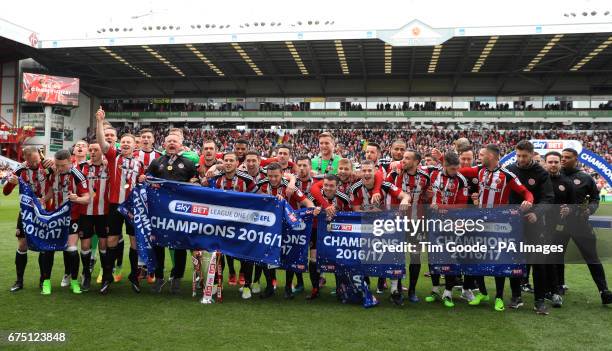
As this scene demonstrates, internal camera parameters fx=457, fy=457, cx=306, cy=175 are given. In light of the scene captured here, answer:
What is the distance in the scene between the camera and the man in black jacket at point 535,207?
562 centimetres

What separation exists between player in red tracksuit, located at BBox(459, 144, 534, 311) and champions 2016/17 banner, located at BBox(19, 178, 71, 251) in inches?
212

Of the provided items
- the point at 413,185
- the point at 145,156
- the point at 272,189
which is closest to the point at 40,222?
the point at 145,156

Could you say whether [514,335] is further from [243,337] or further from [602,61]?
[602,61]

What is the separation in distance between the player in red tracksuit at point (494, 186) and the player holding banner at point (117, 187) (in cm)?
443

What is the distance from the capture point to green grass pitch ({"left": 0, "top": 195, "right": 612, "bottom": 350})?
436 centimetres

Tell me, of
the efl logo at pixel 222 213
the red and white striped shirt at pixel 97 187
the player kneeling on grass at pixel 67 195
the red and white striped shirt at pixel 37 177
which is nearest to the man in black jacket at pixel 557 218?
the efl logo at pixel 222 213

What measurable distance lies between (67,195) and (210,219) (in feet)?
6.30

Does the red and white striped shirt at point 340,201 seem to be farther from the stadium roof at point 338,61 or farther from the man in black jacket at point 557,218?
the stadium roof at point 338,61

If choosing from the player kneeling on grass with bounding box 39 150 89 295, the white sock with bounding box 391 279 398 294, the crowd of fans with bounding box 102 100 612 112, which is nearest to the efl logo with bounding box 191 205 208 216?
the player kneeling on grass with bounding box 39 150 89 295

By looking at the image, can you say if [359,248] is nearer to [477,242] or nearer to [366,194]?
[366,194]

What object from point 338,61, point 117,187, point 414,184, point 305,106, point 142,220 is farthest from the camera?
point 305,106

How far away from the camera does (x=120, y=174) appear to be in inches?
250

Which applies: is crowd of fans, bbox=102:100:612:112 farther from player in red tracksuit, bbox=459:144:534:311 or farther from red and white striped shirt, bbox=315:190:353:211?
red and white striped shirt, bbox=315:190:353:211

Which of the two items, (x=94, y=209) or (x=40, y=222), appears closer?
(x=40, y=222)
